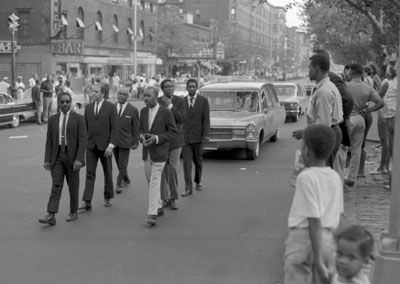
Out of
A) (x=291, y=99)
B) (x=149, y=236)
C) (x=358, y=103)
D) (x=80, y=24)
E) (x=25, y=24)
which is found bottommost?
(x=149, y=236)

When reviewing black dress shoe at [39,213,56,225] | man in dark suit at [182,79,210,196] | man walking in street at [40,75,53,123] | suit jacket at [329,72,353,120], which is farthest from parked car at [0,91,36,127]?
suit jacket at [329,72,353,120]

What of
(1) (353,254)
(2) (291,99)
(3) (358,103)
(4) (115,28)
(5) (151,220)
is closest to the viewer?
(1) (353,254)

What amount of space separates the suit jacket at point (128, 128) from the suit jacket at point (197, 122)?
863 mm

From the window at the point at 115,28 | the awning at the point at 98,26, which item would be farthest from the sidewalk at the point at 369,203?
the window at the point at 115,28

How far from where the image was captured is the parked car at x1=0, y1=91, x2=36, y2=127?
22.2 meters

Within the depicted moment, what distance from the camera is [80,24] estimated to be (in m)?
50.3

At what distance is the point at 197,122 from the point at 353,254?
7047 millimetres

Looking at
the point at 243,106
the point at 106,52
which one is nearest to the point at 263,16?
the point at 106,52

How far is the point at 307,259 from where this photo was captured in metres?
3.90

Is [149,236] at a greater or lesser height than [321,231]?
lesser

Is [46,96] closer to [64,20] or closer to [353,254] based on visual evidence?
[353,254]

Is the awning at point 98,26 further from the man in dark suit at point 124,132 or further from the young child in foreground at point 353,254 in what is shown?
the young child in foreground at point 353,254

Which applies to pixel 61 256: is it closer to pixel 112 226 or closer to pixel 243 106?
pixel 112 226

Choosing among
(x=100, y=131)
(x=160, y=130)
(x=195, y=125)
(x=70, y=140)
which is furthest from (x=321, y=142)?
(x=195, y=125)
